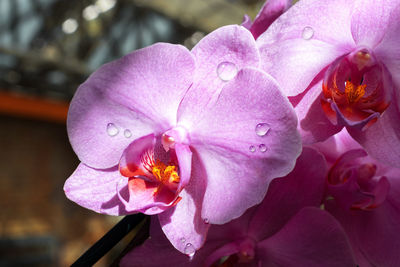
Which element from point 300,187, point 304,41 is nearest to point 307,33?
point 304,41

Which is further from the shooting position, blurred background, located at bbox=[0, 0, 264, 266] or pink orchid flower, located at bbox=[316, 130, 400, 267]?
blurred background, located at bbox=[0, 0, 264, 266]

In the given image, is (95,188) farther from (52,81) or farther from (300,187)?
(52,81)

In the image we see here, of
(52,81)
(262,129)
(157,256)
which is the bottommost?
(52,81)

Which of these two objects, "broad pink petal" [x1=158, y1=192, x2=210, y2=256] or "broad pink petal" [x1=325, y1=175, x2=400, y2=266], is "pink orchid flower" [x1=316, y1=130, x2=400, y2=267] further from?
"broad pink petal" [x1=158, y1=192, x2=210, y2=256]

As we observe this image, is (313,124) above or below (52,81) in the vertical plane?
above

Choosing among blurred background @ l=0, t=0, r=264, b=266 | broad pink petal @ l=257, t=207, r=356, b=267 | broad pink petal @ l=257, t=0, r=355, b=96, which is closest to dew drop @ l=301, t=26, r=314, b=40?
broad pink petal @ l=257, t=0, r=355, b=96

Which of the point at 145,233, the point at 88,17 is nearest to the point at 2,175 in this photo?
the point at 88,17

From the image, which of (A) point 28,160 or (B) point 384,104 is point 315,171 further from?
(A) point 28,160
